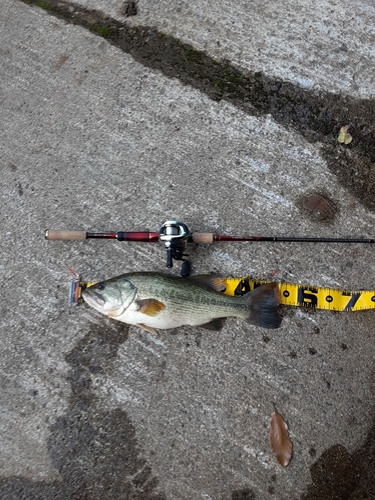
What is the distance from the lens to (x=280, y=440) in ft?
9.96

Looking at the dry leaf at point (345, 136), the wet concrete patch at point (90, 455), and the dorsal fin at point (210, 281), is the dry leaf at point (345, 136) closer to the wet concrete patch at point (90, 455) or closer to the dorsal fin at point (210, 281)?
the dorsal fin at point (210, 281)

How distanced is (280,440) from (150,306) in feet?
4.34

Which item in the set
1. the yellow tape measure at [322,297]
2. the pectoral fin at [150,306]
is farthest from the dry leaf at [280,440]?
the pectoral fin at [150,306]

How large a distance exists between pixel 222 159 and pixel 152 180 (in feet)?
1.96

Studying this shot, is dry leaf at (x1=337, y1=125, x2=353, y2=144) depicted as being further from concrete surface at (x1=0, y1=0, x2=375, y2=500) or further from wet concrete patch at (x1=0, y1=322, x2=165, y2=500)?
wet concrete patch at (x1=0, y1=322, x2=165, y2=500)

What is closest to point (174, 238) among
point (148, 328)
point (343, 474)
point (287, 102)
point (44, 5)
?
point (148, 328)

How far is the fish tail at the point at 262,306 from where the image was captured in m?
3.11

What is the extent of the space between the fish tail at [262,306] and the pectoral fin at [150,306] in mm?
629

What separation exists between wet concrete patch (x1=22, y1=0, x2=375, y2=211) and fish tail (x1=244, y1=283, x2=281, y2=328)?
1.12m

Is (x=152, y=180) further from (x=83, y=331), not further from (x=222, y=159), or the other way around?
(x=83, y=331)

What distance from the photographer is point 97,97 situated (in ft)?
12.0

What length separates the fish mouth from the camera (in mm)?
3035

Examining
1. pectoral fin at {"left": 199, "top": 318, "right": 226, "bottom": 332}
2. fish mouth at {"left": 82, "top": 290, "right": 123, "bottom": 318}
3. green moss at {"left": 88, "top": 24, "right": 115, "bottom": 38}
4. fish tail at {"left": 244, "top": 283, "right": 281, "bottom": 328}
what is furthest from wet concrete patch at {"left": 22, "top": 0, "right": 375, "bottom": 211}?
fish mouth at {"left": 82, "top": 290, "right": 123, "bottom": 318}

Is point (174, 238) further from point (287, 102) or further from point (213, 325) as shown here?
point (287, 102)
